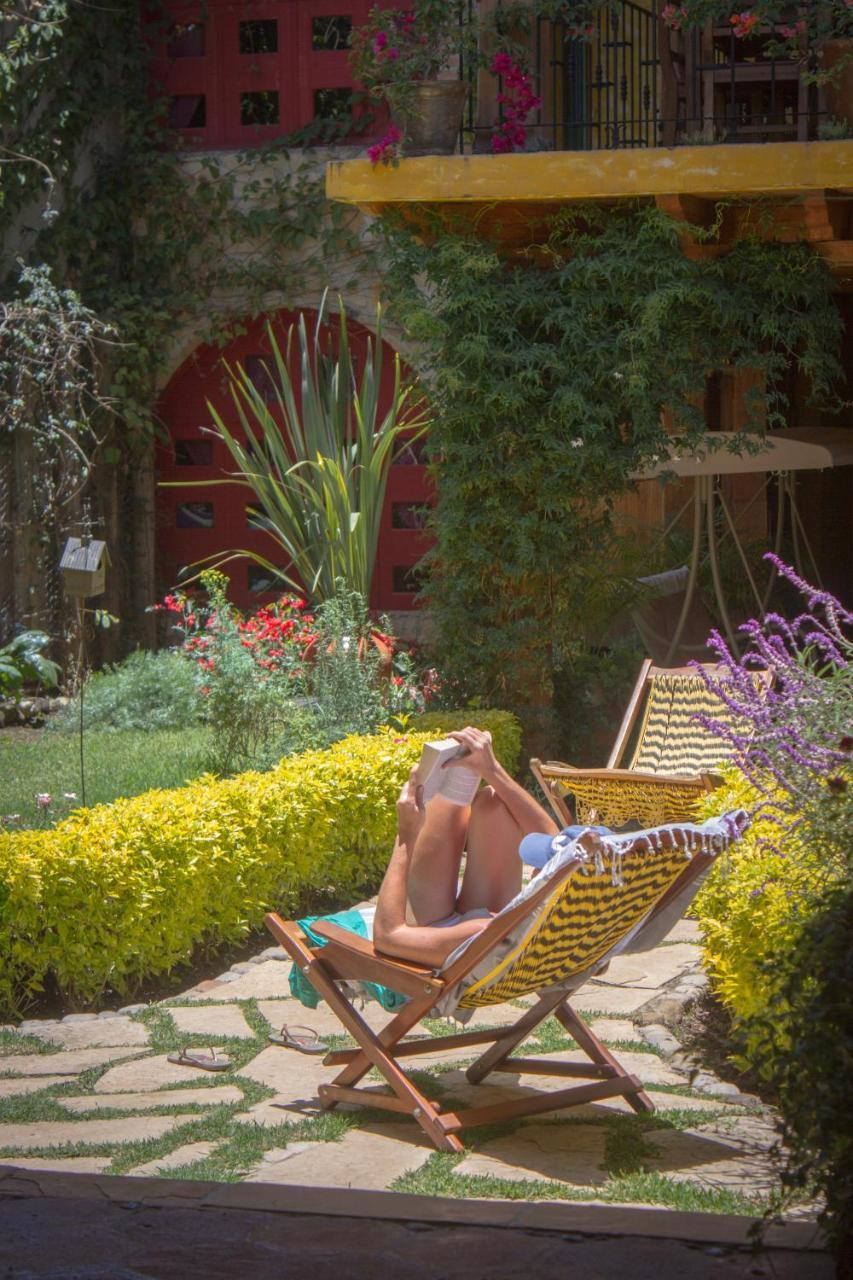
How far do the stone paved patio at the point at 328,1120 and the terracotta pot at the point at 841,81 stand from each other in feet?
14.0

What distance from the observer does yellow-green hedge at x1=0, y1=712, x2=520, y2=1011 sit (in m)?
5.13

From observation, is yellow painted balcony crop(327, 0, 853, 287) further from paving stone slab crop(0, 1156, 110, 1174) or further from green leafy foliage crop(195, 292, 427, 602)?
paving stone slab crop(0, 1156, 110, 1174)

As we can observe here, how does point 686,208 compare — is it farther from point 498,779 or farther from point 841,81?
point 498,779

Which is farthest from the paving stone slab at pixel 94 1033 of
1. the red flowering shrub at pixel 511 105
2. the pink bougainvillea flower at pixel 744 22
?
the pink bougainvillea flower at pixel 744 22

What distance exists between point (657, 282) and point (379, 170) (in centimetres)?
138

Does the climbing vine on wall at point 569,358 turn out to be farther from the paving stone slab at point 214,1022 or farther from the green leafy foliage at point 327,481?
the paving stone slab at point 214,1022

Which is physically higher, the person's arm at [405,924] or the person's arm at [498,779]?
the person's arm at [498,779]

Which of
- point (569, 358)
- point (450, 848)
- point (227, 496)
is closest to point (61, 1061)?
point (450, 848)

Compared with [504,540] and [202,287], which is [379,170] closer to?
[504,540]

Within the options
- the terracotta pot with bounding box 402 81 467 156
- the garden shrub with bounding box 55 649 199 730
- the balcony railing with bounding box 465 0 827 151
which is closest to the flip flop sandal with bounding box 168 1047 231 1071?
the terracotta pot with bounding box 402 81 467 156

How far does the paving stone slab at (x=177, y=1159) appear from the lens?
3.65 meters

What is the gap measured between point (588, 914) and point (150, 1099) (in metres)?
1.33

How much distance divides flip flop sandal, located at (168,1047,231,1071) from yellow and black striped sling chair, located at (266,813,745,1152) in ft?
1.24

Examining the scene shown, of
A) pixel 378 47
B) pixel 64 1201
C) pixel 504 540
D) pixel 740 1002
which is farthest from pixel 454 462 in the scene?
pixel 64 1201
